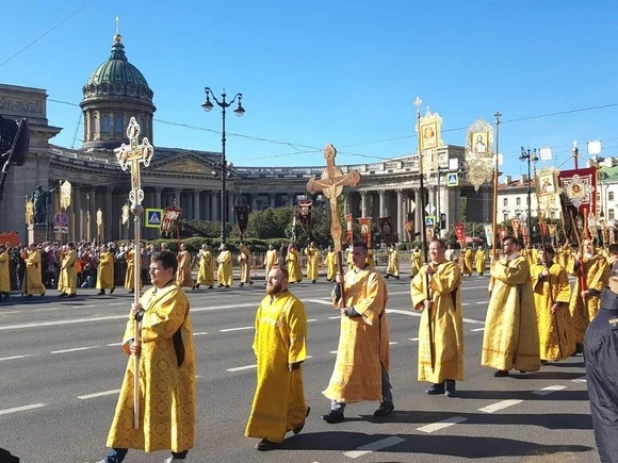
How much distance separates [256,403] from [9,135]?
9.73ft

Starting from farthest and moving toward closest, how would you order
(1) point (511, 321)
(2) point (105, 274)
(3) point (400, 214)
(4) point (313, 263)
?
(3) point (400, 214)
(4) point (313, 263)
(2) point (105, 274)
(1) point (511, 321)

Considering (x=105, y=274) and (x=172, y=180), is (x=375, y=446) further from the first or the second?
(x=172, y=180)

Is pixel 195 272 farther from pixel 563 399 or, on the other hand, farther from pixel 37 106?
pixel 563 399

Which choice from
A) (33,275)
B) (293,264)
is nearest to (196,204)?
(293,264)

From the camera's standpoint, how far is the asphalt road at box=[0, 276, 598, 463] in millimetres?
5805

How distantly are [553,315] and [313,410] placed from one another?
15.2 ft

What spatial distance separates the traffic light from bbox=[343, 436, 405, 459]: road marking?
3577 mm

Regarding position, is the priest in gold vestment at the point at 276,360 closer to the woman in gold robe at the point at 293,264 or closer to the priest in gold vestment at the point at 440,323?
the priest in gold vestment at the point at 440,323

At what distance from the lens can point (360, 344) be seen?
6.82 metres

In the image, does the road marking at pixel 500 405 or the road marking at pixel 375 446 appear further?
the road marking at pixel 500 405

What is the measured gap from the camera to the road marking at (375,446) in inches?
227

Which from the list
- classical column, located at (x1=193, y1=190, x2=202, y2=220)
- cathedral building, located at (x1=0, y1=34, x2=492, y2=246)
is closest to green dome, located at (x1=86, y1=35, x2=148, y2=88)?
cathedral building, located at (x1=0, y1=34, x2=492, y2=246)

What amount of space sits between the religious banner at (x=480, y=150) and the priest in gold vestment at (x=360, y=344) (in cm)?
453

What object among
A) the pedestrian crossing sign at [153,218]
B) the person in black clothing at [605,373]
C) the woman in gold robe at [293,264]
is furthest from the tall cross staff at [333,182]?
the woman in gold robe at [293,264]
